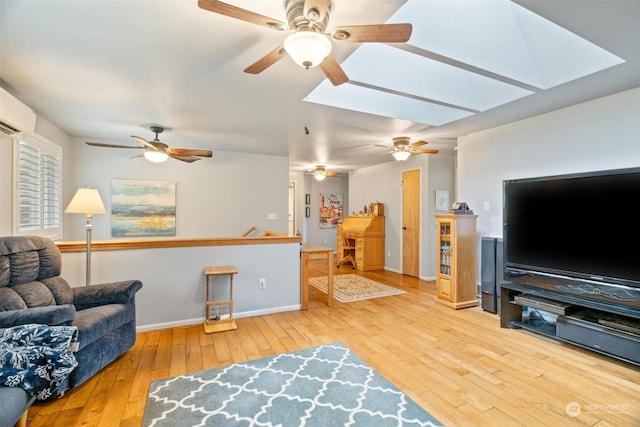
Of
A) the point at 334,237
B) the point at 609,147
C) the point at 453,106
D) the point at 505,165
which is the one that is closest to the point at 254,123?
the point at 453,106

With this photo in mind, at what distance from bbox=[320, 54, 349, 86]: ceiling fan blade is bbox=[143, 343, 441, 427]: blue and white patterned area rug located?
215cm

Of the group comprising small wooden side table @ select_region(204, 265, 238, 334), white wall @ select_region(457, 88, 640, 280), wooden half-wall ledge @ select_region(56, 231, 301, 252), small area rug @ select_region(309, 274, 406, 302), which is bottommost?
small area rug @ select_region(309, 274, 406, 302)

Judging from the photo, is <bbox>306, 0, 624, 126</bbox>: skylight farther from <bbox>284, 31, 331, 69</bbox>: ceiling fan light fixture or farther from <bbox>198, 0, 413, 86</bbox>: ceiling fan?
<bbox>284, 31, 331, 69</bbox>: ceiling fan light fixture

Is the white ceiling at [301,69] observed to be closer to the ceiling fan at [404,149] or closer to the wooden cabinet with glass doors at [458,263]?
the ceiling fan at [404,149]

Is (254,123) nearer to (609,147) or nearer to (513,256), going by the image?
(513,256)

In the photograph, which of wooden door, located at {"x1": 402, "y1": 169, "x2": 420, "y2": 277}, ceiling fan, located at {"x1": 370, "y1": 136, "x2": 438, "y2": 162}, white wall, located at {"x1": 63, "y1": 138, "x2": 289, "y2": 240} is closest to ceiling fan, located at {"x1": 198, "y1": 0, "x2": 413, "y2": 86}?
ceiling fan, located at {"x1": 370, "y1": 136, "x2": 438, "y2": 162}

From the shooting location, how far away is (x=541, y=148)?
3436 millimetres

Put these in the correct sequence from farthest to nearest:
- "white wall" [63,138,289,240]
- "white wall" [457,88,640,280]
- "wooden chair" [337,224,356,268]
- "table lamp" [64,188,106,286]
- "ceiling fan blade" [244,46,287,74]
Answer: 1. "wooden chair" [337,224,356,268]
2. "white wall" [63,138,289,240]
3. "table lamp" [64,188,106,286]
4. "white wall" [457,88,640,280]
5. "ceiling fan blade" [244,46,287,74]

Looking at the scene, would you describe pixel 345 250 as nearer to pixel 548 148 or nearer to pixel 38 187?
pixel 548 148

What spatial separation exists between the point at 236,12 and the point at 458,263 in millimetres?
3761

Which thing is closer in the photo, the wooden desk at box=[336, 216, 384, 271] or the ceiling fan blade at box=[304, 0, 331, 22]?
the ceiling fan blade at box=[304, 0, 331, 22]

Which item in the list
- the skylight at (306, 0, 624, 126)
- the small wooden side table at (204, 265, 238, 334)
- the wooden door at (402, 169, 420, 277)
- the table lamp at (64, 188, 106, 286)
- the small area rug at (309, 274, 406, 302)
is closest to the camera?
the skylight at (306, 0, 624, 126)

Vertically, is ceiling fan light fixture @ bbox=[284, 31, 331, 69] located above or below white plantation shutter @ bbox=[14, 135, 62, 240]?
above

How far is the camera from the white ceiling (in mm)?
1765
